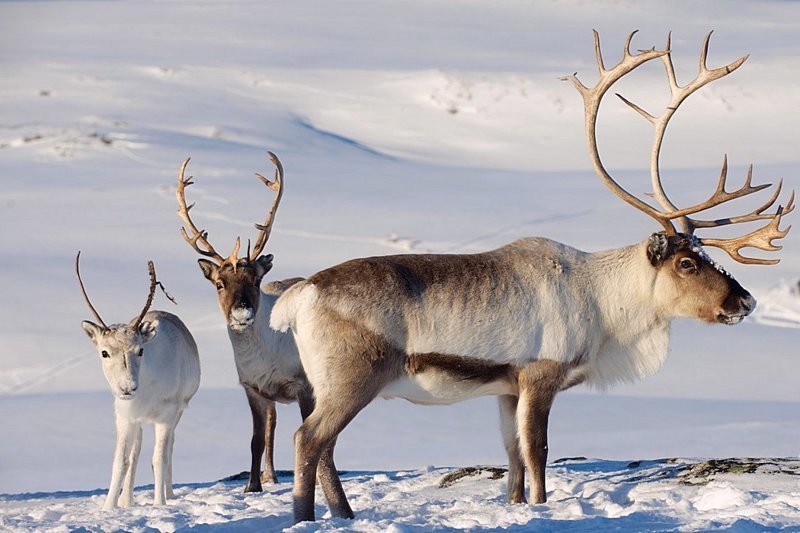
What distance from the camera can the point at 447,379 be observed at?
7.87 meters

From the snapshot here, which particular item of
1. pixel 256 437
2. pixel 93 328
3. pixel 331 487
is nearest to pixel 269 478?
pixel 256 437

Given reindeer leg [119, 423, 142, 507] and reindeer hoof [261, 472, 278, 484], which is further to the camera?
reindeer hoof [261, 472, 278, 484]

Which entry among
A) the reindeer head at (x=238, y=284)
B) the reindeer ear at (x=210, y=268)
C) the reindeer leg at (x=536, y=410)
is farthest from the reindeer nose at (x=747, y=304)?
the reindeer ear at (x=210, y=268)

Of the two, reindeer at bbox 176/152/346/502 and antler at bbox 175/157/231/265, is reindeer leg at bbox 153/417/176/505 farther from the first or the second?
antler at bbox 175/157/231/265

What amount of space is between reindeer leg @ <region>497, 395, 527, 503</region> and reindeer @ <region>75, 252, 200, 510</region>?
2363 millimetres

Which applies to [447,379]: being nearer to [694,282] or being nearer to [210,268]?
[694,282]

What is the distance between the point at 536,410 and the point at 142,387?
2736 mm

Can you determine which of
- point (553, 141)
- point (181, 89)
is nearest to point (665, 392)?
point (553, 141)

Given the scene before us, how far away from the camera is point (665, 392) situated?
16.0 metres

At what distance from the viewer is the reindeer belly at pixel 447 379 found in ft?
25.4

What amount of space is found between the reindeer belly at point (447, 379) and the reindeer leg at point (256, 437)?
175 centimetres

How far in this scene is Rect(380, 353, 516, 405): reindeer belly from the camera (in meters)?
7.75

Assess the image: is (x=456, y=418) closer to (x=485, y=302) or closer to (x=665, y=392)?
(x=665, y=392)

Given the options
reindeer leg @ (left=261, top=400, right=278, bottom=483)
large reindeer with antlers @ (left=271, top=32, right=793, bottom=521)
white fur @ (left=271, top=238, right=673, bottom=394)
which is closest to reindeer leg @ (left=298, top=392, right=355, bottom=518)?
large reindeer with antlers @ (left=271, top=32, right=793, bottom=521)
